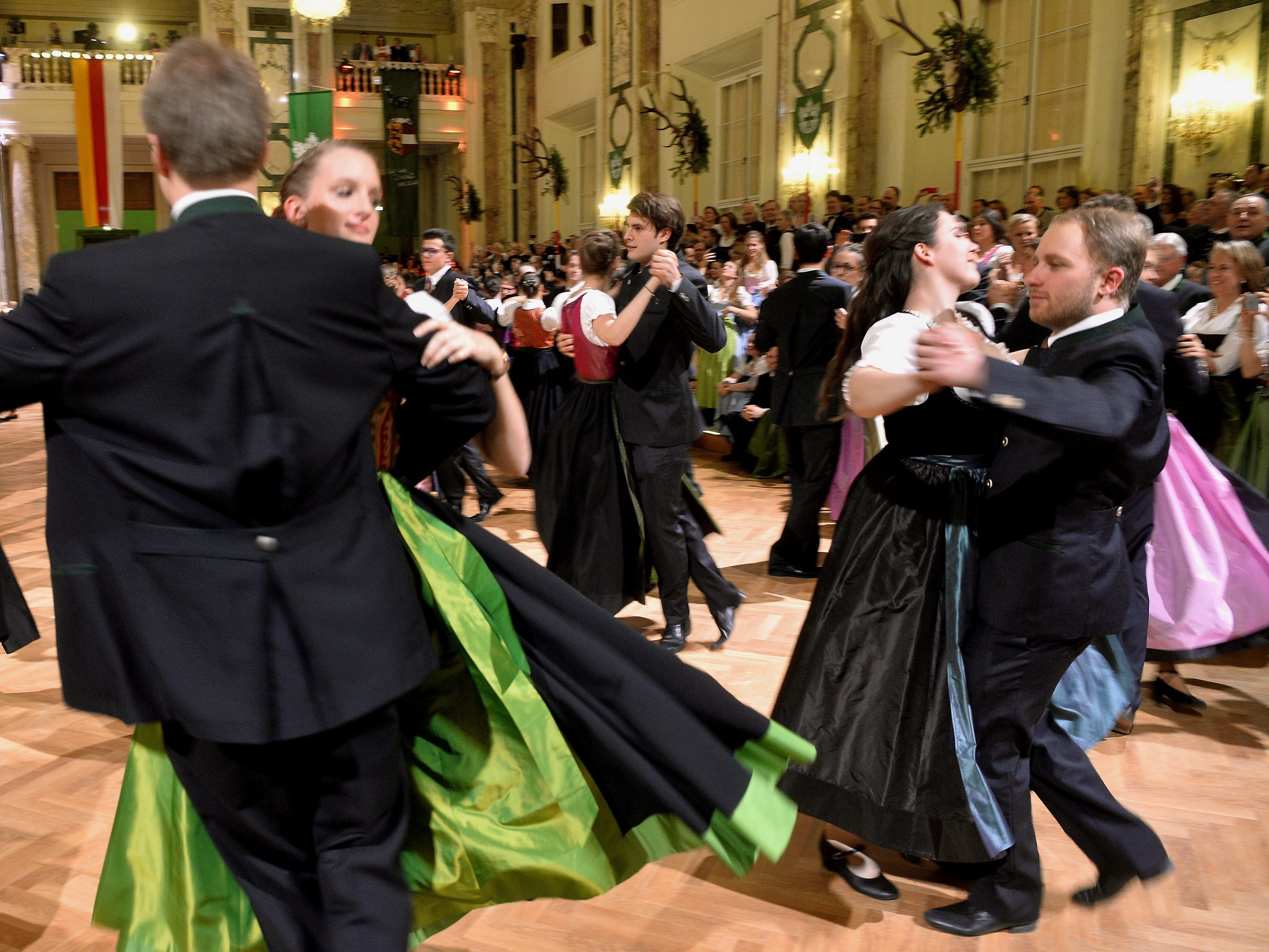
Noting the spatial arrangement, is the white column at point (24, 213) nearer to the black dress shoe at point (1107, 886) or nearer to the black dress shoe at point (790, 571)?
the black dress shoe at point (790, 571)

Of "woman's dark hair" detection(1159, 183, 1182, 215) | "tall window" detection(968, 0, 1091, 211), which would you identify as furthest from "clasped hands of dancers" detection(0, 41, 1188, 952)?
"tall window" detection(968, 0, 1091, 211)

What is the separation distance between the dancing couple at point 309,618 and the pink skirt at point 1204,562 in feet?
7.03

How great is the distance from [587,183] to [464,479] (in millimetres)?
14345

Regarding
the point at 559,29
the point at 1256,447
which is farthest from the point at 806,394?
the point at 559,29

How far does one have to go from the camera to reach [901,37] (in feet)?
35.4

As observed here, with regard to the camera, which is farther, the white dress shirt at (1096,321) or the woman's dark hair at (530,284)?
the woman's dark hair at (530,284)

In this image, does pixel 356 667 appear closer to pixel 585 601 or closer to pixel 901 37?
pixel 585 601

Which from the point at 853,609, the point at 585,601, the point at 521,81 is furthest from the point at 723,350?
the point at 521,81

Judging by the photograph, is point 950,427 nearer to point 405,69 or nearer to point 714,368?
point 714,368

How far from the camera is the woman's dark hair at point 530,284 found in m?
7.83

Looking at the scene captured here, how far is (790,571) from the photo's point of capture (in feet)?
16.9

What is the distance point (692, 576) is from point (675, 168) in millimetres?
11555

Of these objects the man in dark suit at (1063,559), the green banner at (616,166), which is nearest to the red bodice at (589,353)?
the man in dark suit at (1063,559)

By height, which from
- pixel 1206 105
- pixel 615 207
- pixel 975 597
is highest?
pixel 615 207
